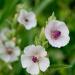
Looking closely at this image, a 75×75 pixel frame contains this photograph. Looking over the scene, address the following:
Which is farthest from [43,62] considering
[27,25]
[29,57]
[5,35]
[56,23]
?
[5,35]

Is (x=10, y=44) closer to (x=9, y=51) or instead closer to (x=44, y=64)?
(x=9, y=51)

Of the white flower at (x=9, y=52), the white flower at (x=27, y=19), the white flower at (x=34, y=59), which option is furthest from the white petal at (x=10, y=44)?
the white flower at (x=34, y=59)

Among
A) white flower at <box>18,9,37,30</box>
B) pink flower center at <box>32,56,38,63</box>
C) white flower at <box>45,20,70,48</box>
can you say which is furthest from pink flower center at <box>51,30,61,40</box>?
white flower at <box>18,9,37,30</box>

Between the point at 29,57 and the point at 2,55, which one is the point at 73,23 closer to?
the point at 2,55

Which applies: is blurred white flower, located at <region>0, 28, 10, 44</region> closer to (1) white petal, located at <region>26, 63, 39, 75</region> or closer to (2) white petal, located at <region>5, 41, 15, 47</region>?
(2) white petal, located at <region>5, 41, 15, 47</region>

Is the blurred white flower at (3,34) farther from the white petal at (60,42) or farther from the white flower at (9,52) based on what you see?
the white petal at (60,42)

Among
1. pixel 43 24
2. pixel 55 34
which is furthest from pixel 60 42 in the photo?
pixel 43 24
